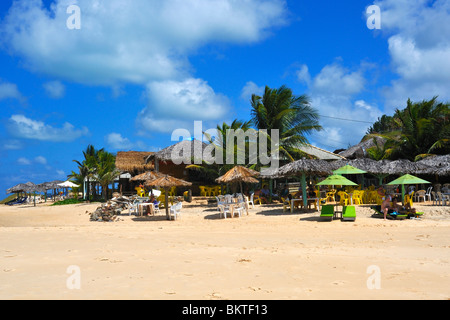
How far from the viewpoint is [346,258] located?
260 inches

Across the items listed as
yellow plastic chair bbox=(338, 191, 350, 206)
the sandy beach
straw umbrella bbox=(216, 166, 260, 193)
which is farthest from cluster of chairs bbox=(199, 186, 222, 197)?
the sandy beach

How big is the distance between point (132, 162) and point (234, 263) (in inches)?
854

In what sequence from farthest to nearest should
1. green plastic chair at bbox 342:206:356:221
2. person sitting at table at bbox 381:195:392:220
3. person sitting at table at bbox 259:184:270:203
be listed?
1. person sitting at table at bbox 259:184:270:203
2. person sitting at table at bbox 381:195:392:220
3. green plastic chair at bbox 342:206:356:221

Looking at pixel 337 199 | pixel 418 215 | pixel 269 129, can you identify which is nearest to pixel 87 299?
pixel 418 215

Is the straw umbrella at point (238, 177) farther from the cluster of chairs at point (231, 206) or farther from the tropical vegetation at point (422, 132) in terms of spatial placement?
the tropical vegetation at point (422, 132)

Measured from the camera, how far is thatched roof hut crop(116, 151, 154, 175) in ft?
85.6

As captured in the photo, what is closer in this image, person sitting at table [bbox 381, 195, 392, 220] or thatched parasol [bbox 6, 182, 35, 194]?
person sitting at table [bbox 381, 195, 392, 220]

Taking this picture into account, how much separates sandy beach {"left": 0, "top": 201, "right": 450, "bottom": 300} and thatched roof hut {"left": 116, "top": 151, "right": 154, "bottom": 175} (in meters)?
15.2

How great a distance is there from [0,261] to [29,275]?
153 cm

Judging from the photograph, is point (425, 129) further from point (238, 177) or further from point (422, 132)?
point (238, 177)

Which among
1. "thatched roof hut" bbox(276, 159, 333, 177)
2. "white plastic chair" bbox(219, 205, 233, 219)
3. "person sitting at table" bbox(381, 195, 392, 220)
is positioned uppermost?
"thatched roof hut" bbox(276, 159, 333, 177)

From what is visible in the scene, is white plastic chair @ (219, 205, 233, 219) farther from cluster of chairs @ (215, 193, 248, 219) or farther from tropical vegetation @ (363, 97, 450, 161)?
tropical vegetation @ (363, 97, 450, 161)
